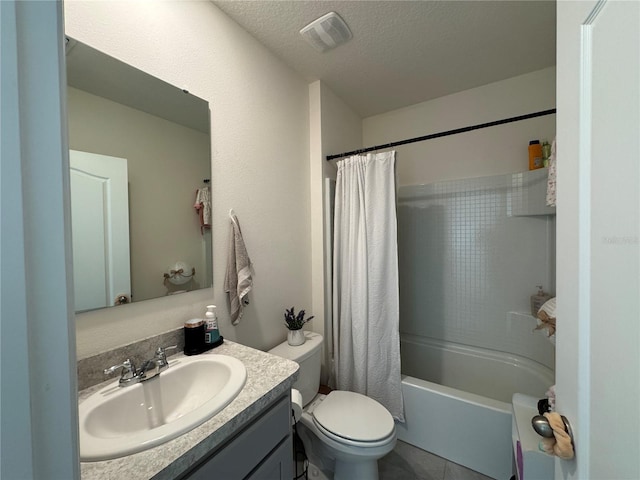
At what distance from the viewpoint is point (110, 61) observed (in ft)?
2.97

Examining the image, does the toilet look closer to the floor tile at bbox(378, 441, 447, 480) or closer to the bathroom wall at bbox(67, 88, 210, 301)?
the floor tile at bbox(378, 441, 447, 480)

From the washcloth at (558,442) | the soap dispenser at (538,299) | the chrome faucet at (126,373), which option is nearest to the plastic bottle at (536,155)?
the soap dispenser at (538,299)

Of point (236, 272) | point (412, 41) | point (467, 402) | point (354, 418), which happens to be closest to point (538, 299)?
point (467, 402)

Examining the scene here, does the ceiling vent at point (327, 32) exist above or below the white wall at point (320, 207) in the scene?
above

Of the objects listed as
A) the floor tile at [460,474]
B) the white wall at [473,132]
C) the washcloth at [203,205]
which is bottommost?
the floor tile at [460,474]

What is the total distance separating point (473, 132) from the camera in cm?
204

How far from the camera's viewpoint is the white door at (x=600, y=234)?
333 mm

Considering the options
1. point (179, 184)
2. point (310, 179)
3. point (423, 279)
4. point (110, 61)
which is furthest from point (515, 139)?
point (110, 61)

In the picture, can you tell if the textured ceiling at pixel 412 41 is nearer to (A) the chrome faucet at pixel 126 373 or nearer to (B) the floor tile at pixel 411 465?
(A) the chrome faucet at pixel 126 373

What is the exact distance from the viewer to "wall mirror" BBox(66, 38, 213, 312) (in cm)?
84

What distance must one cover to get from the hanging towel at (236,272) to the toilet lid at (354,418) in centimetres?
65

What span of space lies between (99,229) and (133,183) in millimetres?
205

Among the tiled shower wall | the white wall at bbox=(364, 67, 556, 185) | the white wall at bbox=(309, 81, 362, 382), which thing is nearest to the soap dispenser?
the tiled shower wall

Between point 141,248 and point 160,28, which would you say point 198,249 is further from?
point 160,28
